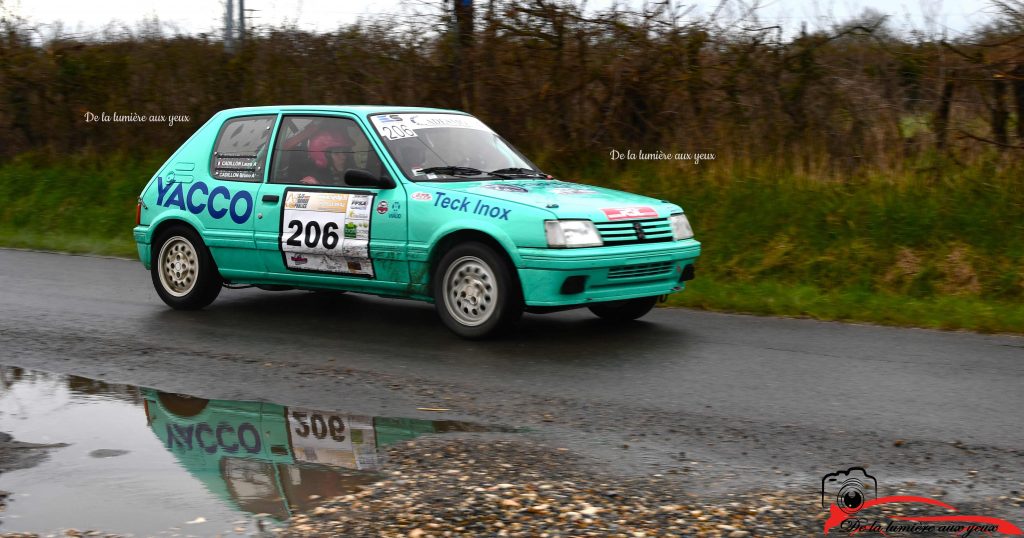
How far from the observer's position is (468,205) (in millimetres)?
8562

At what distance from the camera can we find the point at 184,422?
6.23m

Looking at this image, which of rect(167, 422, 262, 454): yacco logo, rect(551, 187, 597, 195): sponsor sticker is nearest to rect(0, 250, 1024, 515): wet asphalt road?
rect(167, 422, 262, 454): yacco logo

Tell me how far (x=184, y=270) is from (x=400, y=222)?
2.43 m

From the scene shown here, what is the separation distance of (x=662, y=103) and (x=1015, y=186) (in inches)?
186

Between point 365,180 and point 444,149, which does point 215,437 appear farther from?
point 444,149

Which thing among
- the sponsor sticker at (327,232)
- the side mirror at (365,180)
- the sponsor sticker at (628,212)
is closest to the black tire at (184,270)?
the sponsor sticker at (327,232)

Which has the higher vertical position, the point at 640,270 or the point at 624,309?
the point at 640,270

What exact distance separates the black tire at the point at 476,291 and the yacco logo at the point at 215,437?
2.60 meters

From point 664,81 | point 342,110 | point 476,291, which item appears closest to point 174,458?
point 476,291

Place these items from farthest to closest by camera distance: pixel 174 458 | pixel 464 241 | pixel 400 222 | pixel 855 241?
pixel 855 241 < pixel 400 222 < pixel 464 241 < pixel 174 458

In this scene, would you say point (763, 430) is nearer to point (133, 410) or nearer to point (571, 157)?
point (133, 410)

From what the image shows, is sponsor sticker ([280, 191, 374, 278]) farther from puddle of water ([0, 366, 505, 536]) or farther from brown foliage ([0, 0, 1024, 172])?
brown foliage ([0, 0, 1024, 172])

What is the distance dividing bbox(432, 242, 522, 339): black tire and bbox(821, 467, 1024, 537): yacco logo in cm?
376

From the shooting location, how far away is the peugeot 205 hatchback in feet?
27.4
